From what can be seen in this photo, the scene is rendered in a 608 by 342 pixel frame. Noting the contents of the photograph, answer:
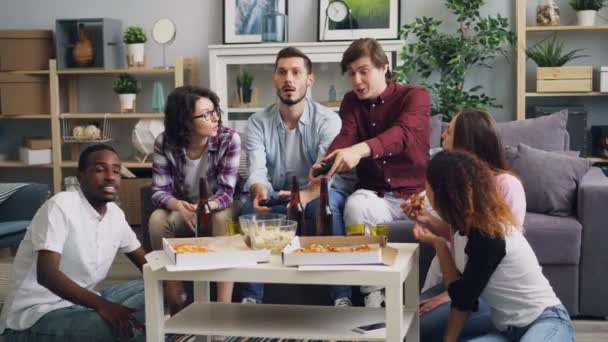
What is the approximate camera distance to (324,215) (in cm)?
264

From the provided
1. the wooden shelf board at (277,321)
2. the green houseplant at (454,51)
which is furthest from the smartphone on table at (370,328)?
the green houseplant at (454,51)

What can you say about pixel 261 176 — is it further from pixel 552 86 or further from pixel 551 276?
pixel 552 86

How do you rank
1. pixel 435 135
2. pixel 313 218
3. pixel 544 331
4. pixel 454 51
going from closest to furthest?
pixel 544 331
pixel 313 218
pixel 435 135
pixel 454 51

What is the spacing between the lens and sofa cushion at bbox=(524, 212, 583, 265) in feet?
10.8

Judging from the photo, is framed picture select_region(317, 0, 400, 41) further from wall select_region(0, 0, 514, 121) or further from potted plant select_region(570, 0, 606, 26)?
potted plant select_region(570, 0, 606, 26)

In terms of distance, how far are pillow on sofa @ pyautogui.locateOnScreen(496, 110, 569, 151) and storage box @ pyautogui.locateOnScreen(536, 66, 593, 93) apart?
1175mm

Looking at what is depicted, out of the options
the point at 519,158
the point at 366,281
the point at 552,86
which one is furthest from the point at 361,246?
the point at 552,86

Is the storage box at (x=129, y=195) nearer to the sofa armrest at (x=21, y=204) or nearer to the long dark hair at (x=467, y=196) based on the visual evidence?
the sofa armrest at (x=21, y=204)

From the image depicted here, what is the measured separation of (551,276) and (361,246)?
145cm

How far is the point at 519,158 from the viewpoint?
353 cm

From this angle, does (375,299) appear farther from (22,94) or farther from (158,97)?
(22,94)

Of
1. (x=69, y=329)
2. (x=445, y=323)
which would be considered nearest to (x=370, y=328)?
(x=445, y=323)

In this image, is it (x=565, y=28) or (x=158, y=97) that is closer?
(x=565, y=28)

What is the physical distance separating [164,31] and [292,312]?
369 centimetres
